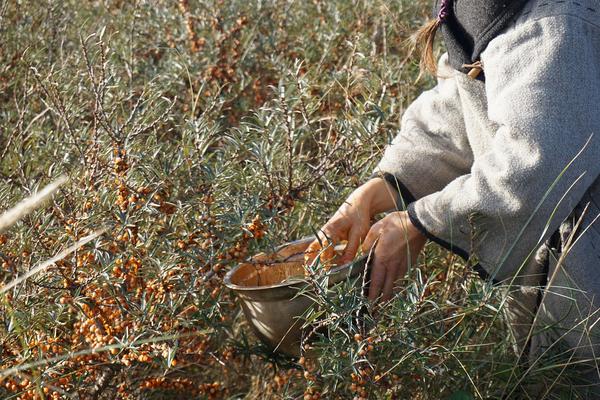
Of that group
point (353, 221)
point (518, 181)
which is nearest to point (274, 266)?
point (353, 221)

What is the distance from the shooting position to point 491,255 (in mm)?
1715

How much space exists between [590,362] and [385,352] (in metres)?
0.45

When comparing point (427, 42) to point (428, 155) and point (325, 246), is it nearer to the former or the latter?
point (428, 155)

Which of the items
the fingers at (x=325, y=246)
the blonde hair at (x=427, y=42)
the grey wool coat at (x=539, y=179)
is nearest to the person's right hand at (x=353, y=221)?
the fingers at (x=325, y=246)

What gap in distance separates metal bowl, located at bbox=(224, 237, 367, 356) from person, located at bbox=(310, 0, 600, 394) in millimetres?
104

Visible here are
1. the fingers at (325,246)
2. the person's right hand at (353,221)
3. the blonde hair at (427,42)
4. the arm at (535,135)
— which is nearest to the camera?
the arm at (535,135)

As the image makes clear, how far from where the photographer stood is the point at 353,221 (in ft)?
6.00

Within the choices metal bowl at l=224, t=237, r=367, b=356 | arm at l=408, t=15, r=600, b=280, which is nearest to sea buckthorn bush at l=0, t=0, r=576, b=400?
metal bowl at l=224, t=237, r=367, b=356

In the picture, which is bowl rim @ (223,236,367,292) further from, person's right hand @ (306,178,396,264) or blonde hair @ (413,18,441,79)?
blonde hair @ (413,18,441,79)

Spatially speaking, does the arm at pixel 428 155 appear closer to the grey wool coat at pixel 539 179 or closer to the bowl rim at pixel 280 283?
the grey wool coat at pixel 539 179

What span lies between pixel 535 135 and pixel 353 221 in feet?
1.52

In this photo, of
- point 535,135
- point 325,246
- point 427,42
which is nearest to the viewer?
→ point 535,135

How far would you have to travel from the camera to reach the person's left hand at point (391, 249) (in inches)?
66.9

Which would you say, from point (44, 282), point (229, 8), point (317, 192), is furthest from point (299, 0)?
point (44, 282)
